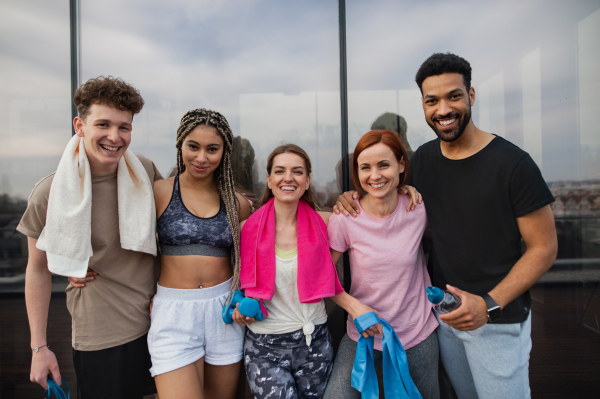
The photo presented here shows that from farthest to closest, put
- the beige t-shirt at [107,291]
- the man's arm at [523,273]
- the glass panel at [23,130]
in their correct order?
the glass panel at [23,130]
the beige t-shirt at [107,291]
the man's arm at [523,273]

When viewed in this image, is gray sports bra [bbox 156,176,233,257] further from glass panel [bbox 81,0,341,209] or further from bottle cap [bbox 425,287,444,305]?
bottle cap [bbox 425,287,444,305]

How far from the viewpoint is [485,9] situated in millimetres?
2650

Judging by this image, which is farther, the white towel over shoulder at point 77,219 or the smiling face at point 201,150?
the smiling face at point 201,150

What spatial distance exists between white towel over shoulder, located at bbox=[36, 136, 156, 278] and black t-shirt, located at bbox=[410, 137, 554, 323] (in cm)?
163

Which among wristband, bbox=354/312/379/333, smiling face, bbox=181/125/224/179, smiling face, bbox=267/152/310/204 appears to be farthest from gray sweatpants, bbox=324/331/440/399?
smiling face, bbox=181/125/224/179

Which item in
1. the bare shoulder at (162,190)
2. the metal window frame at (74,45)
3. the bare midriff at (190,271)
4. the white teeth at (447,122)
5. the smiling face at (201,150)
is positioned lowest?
the bare midriff at (190,271)

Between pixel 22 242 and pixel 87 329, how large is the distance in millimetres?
1474

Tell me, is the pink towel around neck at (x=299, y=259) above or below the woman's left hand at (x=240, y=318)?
above

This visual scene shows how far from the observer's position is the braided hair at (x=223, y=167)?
6.16 feet

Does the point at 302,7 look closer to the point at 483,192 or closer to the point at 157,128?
the point at 157,128

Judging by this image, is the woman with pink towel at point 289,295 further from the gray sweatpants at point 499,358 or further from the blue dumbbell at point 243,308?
the gray sweatpants at point 499,358

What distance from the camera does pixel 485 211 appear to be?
168 cm

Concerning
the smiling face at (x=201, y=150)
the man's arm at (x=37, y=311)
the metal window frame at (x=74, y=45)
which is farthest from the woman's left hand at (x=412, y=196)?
the metal window frame at (x=74, y=45)

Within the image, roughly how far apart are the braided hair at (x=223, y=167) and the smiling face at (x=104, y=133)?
0.98 feet
